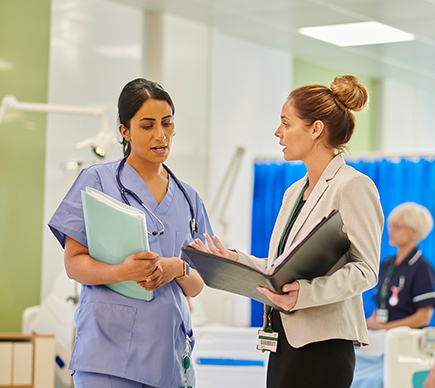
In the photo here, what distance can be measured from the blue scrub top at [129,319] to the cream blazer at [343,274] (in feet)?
1.02

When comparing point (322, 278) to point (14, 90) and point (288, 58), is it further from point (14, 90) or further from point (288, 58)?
point (288, 58)

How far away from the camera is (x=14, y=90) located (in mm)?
3826

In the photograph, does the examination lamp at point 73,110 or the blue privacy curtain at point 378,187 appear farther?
the blue privacy curtain at point 378,187

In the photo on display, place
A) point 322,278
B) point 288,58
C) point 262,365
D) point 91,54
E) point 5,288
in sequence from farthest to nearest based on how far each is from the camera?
1. point 288,58
2. point 91,54
3. point 5,288
4. point 262,365
5. point 322,278

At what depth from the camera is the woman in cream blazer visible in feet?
4.92

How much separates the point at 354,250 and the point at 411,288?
255 centimetres

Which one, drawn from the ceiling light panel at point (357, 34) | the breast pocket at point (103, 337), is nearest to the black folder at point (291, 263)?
the breast pocket at point (103, 337)

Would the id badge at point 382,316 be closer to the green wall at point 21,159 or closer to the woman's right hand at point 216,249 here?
the green wall at point 21,159

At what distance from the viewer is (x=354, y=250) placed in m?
1.53

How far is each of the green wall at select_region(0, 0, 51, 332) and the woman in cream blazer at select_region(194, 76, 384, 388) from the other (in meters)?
2.45

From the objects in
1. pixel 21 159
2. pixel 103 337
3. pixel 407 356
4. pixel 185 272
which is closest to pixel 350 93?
pixel 185 272

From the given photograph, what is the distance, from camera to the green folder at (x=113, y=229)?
151 cm

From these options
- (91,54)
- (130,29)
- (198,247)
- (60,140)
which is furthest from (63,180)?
(198,247)

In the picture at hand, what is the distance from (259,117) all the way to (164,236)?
13.0 feet
